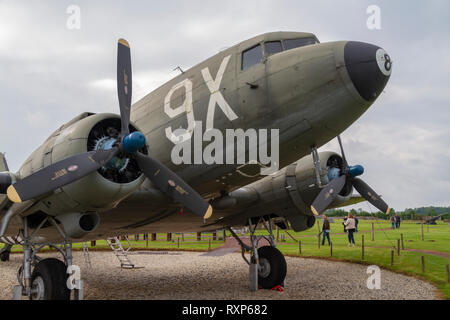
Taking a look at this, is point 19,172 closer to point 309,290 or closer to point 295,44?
point 295,44

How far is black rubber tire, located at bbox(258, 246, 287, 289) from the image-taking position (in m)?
12.0

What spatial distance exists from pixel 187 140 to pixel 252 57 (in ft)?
8.09

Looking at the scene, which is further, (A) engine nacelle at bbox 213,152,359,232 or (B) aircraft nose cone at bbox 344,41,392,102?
(A) engine nacelle at bbox 213,152,359,232

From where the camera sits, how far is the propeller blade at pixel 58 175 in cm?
709

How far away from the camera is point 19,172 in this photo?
8.72 meters

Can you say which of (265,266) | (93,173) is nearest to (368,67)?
(93,173)

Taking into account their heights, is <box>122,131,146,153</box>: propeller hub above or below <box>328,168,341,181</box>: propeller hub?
above

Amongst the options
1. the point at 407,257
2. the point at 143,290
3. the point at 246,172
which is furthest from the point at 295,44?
the point at 407,257

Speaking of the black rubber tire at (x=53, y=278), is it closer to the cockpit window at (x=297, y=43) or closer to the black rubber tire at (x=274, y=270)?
A: the black rubber tire at (x=274, y=270)

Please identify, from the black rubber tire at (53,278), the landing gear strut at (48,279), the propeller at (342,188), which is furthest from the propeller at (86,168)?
the propeller at (342,188)

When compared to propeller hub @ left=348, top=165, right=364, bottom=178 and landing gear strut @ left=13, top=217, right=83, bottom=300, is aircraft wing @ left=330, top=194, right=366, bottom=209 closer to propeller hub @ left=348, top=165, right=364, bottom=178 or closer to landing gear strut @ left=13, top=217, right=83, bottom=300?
propeller hub @ left=348, top=165, right=364, bottom=178

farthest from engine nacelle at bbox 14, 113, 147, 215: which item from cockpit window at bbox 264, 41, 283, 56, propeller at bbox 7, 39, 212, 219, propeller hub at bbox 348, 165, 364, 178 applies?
propeller hub at bbox 348, 165, 364, 178

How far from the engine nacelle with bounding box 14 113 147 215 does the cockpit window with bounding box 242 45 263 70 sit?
2962 mm

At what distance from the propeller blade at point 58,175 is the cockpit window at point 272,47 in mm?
4195
